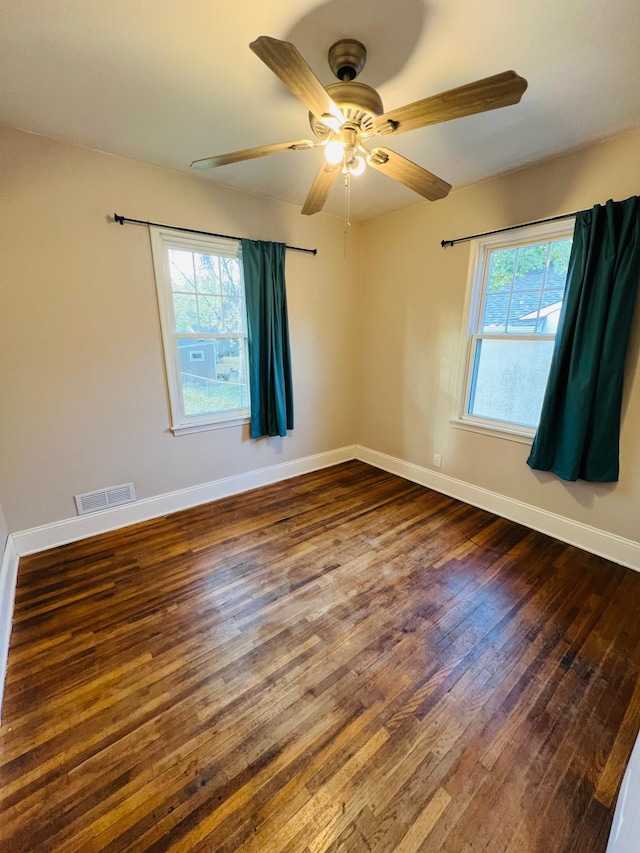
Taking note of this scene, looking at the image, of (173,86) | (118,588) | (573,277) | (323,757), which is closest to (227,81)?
(173,86)

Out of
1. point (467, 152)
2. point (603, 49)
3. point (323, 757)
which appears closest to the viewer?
point (323, 757)

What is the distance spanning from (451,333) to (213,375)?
2.17m

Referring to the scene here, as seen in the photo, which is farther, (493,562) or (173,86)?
(493,562)

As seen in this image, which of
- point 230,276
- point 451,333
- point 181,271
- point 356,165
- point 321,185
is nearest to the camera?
point 356,165

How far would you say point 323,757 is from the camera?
1247 millimetres

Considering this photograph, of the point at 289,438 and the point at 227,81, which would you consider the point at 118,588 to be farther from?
the point at 227,81

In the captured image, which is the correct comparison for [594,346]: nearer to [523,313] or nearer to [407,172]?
[523,313]

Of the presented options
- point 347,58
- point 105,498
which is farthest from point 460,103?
point 105,498

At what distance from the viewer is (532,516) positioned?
107 inches

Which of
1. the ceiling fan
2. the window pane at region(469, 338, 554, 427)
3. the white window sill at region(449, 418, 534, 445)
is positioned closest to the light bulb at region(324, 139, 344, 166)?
the ceiling fan

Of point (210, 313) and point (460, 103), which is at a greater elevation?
point (460, 103)

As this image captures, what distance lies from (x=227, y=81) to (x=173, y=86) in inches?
10.8

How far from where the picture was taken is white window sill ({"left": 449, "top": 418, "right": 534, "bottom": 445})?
2693 mm

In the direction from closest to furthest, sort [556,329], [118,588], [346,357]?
[118,588]
[556,329]
[346,357]
